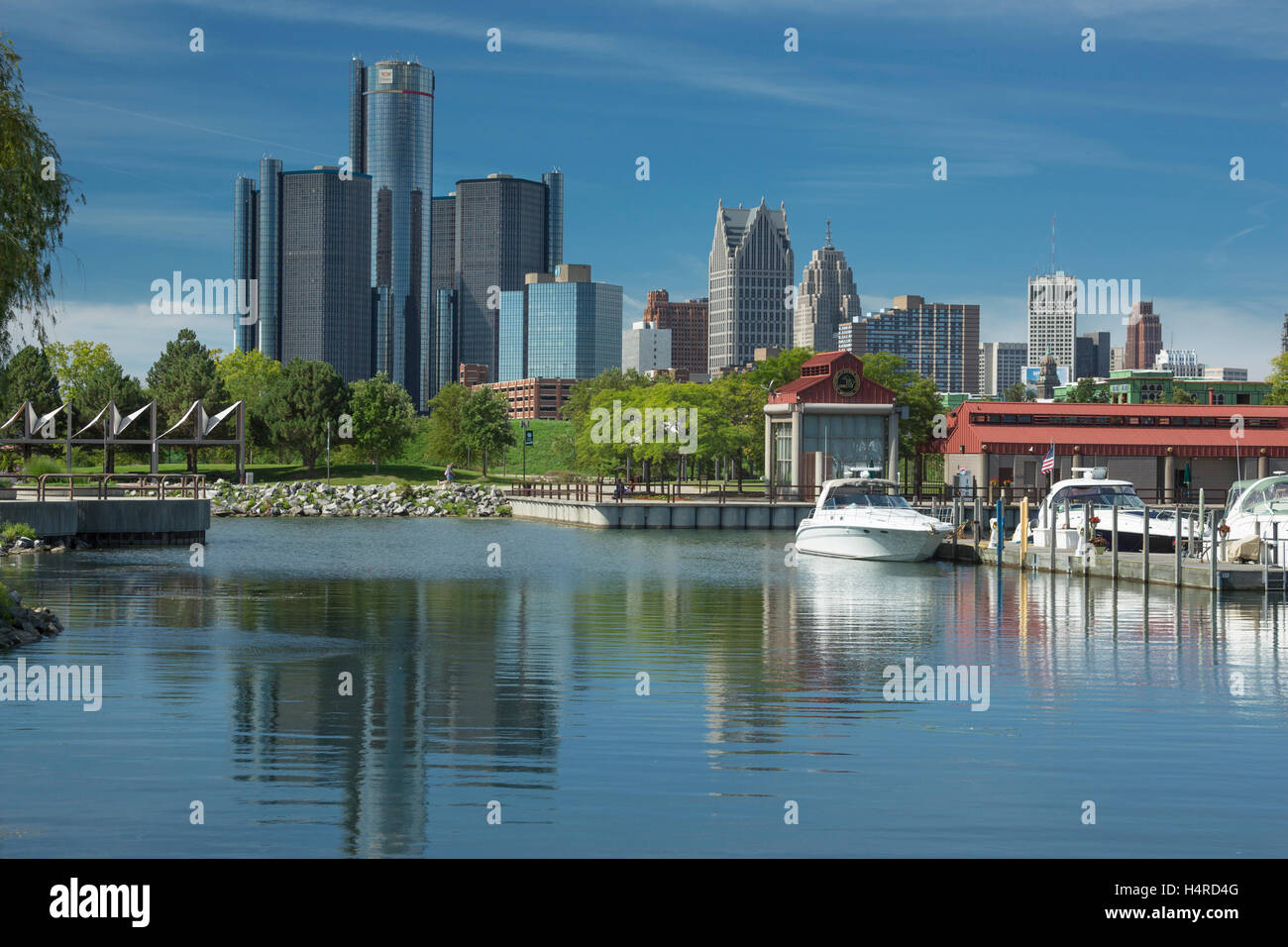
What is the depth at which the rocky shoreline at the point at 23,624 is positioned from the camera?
1994 centimetres

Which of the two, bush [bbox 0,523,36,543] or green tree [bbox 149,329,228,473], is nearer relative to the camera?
bush [bbox 0,523,36,543]

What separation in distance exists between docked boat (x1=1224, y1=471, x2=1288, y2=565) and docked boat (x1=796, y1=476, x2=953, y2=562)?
32.9 ft

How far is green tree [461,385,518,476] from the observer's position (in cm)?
12075

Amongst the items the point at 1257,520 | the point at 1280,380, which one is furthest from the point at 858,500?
the point at 1280,380

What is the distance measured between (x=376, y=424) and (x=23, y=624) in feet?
325

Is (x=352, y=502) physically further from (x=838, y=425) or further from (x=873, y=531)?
(x=873, y=531)

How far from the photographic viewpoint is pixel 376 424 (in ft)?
389

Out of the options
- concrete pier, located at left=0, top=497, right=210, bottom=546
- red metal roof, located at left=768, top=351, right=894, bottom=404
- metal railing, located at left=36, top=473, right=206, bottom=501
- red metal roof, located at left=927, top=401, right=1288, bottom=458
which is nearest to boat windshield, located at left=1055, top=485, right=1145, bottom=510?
concrete pier, located at left=0, top=497, right=210, bottom=546

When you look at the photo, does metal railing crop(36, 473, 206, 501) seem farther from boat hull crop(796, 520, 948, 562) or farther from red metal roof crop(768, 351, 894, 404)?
red metal roof crop(768, 351, 894, 404)

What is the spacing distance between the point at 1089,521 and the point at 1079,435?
40.6 m

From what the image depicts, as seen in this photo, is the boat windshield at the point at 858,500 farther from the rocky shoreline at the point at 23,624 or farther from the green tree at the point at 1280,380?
the green tree at the point at 1280,380

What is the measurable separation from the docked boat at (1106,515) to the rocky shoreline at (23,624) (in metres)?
29.1

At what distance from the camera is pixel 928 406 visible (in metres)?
96.2
